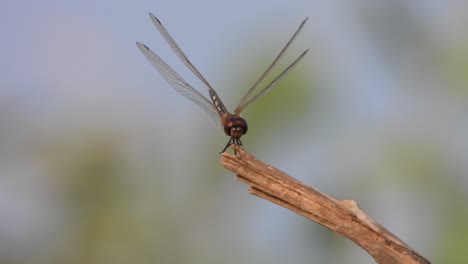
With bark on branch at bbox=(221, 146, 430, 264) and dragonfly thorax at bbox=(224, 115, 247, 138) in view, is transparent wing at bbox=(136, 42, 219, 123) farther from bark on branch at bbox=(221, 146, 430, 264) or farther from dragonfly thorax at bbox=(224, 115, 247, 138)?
bark on branch at bbox=(221, 146, 430, 264)

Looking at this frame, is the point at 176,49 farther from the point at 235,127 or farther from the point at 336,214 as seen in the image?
the point at 336,214

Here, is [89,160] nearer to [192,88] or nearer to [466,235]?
[192,88]

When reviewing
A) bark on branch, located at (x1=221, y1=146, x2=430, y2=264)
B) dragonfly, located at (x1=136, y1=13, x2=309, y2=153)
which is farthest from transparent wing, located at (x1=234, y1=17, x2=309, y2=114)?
bark on branch, located at (x1=221, y1=146, x2=430, y2=264)

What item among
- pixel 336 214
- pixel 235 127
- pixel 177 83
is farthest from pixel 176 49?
pixel 336 214

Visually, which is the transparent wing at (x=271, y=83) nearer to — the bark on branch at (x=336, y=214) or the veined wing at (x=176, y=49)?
the veined wing at (x=176, y=49)

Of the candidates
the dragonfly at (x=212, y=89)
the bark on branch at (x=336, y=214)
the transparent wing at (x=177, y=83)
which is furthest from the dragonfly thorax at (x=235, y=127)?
the bark on branch at (x=336, y=214)
